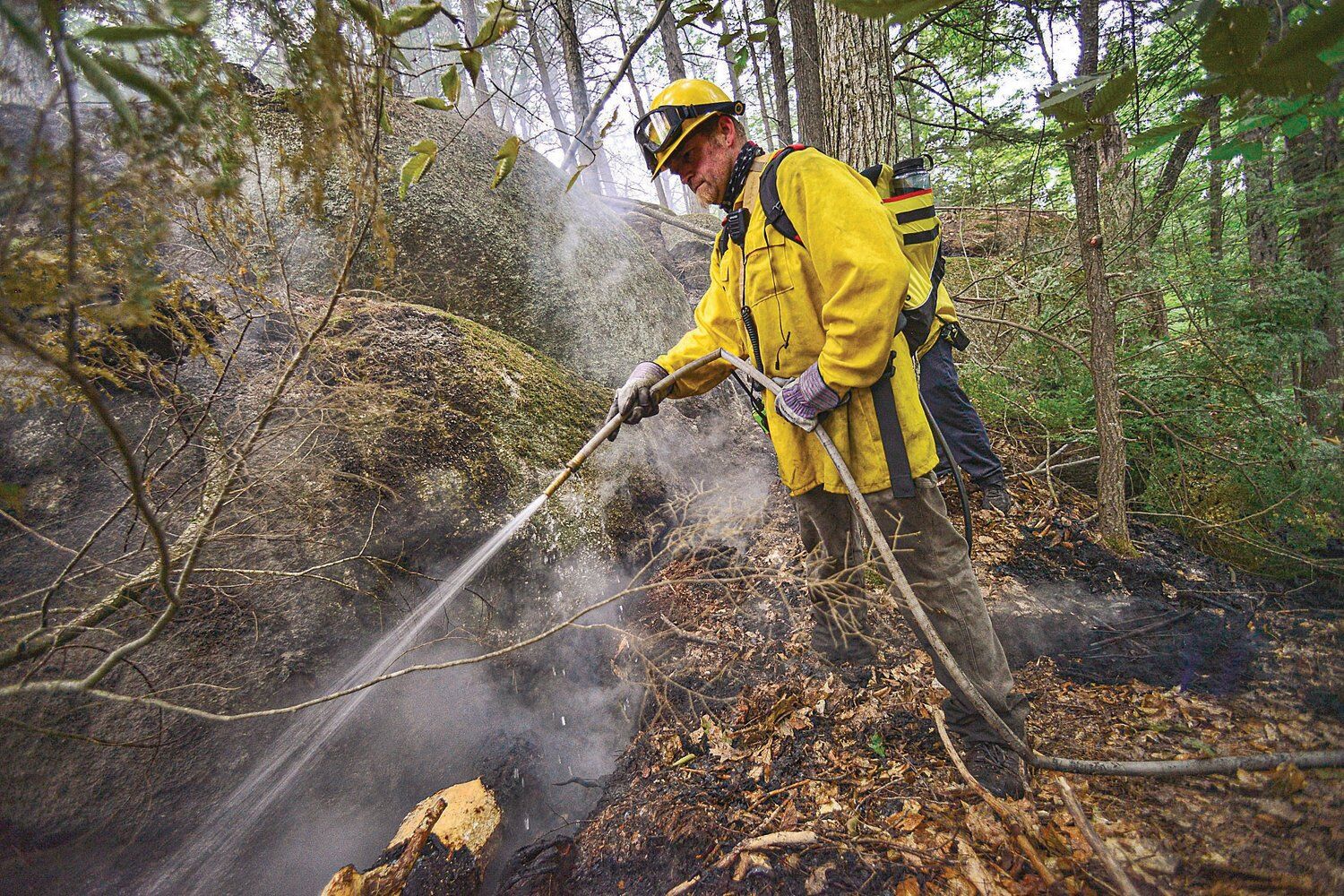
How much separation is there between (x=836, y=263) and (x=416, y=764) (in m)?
3.76

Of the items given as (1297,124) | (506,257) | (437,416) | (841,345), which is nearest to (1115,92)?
(1297,124)

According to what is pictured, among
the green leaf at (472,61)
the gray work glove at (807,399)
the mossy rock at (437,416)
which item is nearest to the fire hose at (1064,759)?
the gray work glove at (807,399)

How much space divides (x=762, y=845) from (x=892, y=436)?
1.90 metres

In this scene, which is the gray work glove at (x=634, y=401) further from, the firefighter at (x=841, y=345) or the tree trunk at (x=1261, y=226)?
the tree trunk at (x=1261, y=226)

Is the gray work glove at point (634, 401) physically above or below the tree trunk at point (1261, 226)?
below

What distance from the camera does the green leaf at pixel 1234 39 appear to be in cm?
62

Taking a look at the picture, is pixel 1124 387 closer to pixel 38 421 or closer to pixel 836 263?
pixel 836 263

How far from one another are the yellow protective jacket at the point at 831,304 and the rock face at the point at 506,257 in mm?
3297

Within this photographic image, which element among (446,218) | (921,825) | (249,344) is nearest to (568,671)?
(921,825)

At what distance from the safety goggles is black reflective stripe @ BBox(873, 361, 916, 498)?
1519mm

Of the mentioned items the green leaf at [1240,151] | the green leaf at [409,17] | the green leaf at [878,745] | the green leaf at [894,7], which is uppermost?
the green leaf at [409,17]

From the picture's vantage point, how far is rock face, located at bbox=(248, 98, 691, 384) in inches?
195

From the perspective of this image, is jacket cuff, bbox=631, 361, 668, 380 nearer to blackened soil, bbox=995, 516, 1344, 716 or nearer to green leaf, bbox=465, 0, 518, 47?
green leaf, bbox=465, 0, 518, 47

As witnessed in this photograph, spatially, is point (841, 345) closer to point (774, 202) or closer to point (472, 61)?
point (774, 202)
